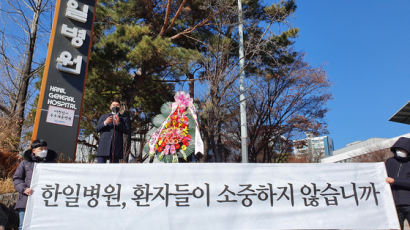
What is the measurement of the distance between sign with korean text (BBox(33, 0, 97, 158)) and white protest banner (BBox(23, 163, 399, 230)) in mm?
3951

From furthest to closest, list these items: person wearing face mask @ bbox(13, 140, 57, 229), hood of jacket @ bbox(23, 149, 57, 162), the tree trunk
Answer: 1. the tree trunk
2. hood of jacket @ bbox(23, 149, 57, 162)
3. person wearing face mask @ bbox(13, 140, 57, 229)

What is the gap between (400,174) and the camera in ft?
11.5

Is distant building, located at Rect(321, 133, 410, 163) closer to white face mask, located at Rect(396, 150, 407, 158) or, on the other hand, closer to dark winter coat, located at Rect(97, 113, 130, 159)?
white face mask, located at Rect(396, 150, 407, 158)

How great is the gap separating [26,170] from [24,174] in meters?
0.05

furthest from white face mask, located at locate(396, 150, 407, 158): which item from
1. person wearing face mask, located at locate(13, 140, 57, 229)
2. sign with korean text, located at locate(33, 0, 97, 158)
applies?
sign with korean text, located at locate(33, 0, 97, 158)

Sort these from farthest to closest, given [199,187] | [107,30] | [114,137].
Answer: [107,30]
[114,137]
[199,187]

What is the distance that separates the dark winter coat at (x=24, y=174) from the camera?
10.7ft

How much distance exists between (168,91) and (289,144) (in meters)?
6.70

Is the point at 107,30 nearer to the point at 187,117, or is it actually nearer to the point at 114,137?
the point at 187,117

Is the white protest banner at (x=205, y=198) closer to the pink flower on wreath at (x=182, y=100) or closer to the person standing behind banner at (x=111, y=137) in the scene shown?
the person standing behind banner at (x=111, y=137)

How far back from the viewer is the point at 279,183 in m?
3.35

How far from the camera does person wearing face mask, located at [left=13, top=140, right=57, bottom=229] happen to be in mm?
3254

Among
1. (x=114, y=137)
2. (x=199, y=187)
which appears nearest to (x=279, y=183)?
(x=199, y=187)

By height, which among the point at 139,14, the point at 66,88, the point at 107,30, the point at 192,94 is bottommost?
the point at 66,88
